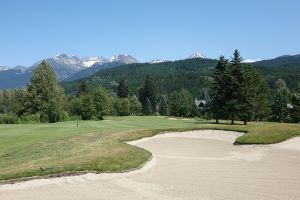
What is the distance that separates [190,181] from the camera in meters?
18.0

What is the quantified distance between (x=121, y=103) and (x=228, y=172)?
105250 millimetres

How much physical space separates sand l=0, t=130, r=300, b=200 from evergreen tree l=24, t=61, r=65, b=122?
207 ft

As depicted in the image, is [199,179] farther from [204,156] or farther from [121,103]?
[121,103]

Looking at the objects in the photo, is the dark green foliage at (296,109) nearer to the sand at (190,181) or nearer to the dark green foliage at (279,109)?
the dark green foliage at (279,109)

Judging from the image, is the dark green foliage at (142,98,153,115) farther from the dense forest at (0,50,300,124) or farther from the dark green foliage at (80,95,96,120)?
the dark green foliage at (80,95,96,120)

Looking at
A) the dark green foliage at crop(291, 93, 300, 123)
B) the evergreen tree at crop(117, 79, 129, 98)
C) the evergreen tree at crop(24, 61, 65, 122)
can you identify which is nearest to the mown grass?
the evergreen tree at crop(24, 61, 65, 122)

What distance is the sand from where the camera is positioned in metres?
15.6

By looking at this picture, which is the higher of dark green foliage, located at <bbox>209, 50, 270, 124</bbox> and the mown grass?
dark green foliage, located at <bbox>209, 50, 270, 124</bbox>

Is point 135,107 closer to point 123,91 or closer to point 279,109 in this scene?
point 123,91

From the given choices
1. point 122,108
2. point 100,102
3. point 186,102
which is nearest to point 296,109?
point 100,102

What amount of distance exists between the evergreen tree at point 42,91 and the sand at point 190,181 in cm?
6317

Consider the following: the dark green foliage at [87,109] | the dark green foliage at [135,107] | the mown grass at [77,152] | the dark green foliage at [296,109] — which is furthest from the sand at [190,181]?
the dark green foliage at [135,107]

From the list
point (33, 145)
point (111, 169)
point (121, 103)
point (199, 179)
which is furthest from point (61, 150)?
point (121, 103)

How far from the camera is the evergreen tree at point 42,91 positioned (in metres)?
84.9
